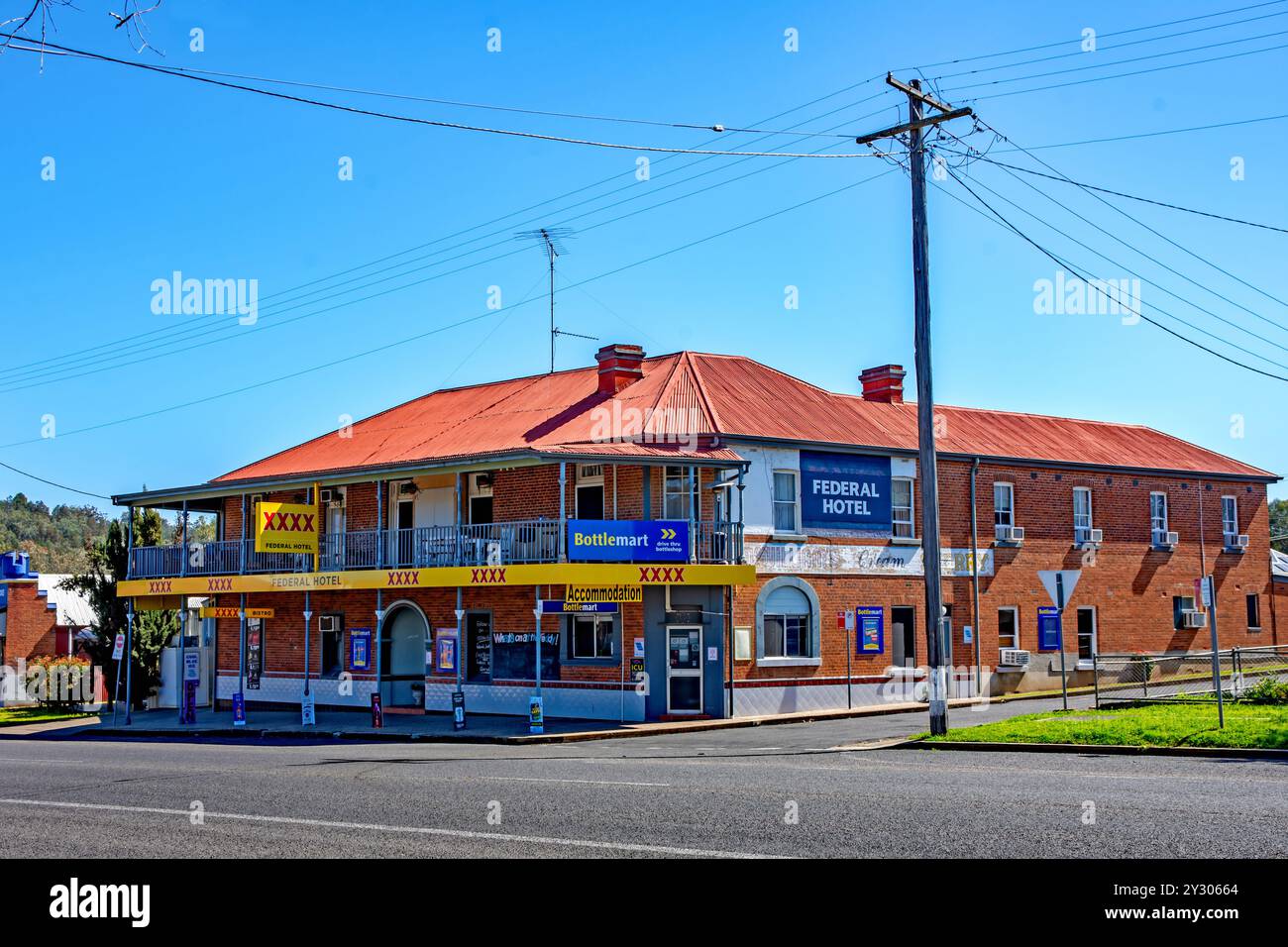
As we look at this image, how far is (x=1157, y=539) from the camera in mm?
37406

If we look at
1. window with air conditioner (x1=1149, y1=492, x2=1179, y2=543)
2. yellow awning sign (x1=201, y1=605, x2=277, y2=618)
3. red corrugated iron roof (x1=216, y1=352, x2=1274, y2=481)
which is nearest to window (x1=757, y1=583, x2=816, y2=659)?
red corrugated iron roof (x1=216, y1=352, x2=1274, y2=481)

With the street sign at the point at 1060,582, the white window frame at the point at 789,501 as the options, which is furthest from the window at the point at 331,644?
the street sign at the point at 1060,582

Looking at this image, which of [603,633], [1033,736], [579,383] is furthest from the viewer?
[579,383]

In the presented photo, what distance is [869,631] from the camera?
30781mm

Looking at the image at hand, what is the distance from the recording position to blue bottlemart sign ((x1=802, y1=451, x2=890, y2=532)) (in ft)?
99.2

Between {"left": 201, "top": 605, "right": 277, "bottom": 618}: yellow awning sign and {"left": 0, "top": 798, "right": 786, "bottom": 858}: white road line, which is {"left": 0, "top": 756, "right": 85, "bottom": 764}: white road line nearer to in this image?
{"left": 0, "top": 798, "right": 786, "bottom": 858}: white road line

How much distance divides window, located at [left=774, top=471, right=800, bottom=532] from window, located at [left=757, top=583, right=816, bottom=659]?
1439 millimetres

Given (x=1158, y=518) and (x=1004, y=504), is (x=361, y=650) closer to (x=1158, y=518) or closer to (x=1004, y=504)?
(x=1004, y=504)

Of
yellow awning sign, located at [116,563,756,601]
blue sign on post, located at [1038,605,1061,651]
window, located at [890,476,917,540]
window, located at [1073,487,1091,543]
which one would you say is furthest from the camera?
window, located at [1073,487,1091,543]

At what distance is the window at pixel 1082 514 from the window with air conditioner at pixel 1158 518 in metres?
2.60

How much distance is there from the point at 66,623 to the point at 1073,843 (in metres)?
51.0
